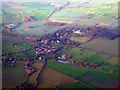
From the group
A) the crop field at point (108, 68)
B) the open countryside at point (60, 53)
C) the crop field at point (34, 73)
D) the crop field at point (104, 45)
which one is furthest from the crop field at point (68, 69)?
the crop field at point (104, 45)

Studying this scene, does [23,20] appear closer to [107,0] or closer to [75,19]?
[75,19]

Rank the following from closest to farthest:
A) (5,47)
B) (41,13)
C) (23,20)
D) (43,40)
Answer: (5,47) < (43,40) < (23,20) < (41,13)

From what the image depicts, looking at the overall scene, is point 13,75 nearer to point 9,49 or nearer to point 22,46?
point 9,49

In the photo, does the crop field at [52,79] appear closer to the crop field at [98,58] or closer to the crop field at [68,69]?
the crop field at [68,69]

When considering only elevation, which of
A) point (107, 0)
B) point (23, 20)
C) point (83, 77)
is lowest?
point (83, 77)

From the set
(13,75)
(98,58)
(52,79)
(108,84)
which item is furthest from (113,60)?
(13,75)

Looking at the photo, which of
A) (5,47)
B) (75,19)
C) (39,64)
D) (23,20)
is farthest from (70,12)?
(39,64)
